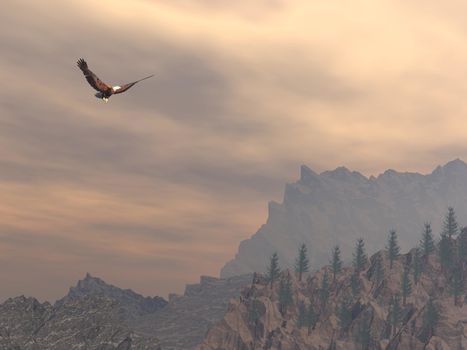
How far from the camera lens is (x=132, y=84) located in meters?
37.7

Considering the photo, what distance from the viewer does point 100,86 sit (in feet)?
123

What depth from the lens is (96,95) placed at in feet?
125

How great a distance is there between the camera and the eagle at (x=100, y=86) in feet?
120

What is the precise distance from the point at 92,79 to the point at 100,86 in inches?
27.1

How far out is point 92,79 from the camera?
37094 mm

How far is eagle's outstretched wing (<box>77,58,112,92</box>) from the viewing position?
36.7 meters

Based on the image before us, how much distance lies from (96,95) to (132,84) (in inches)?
83.1

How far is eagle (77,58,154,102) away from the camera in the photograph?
36719 mm

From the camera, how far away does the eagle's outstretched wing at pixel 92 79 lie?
120ft

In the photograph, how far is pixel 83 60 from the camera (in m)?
36.7
